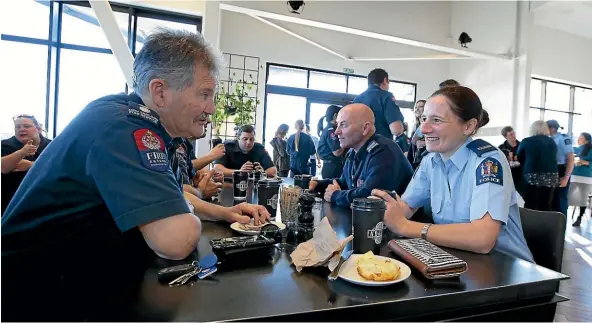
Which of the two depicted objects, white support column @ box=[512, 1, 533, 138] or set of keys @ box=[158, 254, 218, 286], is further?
white support column @ box=[512, 1, 533, 138]

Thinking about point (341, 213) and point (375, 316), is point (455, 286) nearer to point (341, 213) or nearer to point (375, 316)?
point (375, 316)

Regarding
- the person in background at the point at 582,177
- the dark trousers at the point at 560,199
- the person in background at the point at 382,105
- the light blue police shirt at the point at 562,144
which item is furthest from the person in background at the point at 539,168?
the person in background at the point at 382,105

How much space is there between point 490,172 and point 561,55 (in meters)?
10.1

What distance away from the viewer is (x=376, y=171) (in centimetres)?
194

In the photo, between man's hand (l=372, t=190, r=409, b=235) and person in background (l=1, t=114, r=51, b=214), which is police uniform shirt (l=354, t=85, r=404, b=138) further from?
person in background (l=1, t=114, r=51, b=214)

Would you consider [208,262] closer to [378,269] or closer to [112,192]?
[112,192]

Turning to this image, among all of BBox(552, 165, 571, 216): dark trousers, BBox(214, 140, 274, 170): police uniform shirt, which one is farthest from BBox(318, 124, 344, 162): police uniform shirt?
BBox(552, 165, 571, 216): dark trousers

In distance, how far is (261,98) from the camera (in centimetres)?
803

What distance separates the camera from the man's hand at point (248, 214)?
1.30 m

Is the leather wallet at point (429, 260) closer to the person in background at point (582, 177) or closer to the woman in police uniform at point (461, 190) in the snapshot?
the woman in police uniform at point (461, 190)

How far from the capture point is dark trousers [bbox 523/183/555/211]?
195 inches

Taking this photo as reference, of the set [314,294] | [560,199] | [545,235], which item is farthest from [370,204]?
[560,199]

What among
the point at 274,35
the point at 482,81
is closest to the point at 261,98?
the point at 274,35

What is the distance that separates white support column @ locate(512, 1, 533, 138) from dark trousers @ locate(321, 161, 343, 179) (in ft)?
18.8
